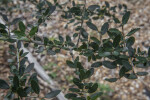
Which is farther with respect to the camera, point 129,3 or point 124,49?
point 129,3

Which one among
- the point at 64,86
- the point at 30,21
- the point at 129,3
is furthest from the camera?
the point at 129,3

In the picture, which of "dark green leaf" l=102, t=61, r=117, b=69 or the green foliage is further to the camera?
"dark green leaf" l=102, t=61, r=117, b=69

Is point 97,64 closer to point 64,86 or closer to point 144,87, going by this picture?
point 64,86

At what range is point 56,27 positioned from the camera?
3062 millimetres

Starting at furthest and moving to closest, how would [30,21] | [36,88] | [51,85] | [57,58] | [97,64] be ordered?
[30,21]
[57,58]
[51,85]
[97,64]
[36,88]

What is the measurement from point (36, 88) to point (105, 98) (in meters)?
1.92

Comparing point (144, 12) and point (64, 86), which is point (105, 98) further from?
point (144, 12)

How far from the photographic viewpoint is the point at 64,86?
2.40 meters

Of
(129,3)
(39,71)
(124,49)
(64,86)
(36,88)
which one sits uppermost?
(129,3)

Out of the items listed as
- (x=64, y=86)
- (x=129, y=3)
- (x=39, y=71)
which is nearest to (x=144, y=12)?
(x=129, y=3)

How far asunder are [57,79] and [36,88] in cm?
197

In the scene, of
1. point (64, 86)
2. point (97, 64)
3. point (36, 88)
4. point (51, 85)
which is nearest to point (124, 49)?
point (97, 64)

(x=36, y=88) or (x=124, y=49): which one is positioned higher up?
(x=124, y=49)

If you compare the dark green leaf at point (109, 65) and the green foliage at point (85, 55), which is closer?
the green foliage at point (85, 55)
